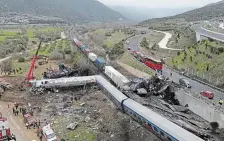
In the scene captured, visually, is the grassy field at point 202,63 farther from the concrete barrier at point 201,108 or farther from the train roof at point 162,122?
the train roof at point 162,122

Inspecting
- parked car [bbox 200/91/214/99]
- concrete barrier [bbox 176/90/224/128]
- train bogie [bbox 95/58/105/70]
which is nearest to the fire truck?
concrete barrier [bbox 176/90/224/128]

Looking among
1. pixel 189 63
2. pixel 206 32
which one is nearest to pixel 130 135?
pixel 189 63

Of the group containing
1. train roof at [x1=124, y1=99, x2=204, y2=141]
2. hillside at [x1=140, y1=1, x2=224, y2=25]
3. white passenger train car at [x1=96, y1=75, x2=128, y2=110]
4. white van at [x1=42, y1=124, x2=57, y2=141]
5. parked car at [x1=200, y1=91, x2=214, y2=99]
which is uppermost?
train roof at [x1=124, y1=99, x2=204, y2=141]

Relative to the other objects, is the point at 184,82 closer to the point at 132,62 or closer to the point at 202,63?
the point at 202,63

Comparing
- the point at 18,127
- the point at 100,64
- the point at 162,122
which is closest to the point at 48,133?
the point at 18,127

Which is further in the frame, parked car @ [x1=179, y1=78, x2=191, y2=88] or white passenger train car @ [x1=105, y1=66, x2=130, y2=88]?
white passenger train car @ [x1=105, y1=66, x2=130, y2=88]

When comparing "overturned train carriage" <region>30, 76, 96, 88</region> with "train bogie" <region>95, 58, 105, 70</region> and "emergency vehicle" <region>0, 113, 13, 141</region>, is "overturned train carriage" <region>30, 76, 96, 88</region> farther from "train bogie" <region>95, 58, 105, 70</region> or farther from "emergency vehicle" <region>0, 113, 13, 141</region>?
"emergency vehicle" <region>0, 113, 13, 141</region>

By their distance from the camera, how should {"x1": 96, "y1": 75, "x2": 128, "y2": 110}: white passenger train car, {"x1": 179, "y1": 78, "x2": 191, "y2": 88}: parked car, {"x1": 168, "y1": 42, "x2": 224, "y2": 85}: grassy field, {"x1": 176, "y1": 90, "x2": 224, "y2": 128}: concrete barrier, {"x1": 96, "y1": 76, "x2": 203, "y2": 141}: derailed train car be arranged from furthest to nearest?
{"x1": 168, "y1": 42, "x2": 224, "y2": 85}: grassy field → {"x1": 179, "y1": 78, "x2": 191, "y2": 88}: parked car → {"x1": 96, "y1": 75, "x2": 128, "y2": 110}: white passenger train car → {"x1": 176, "y1": 90, "x2": 224, "y2": 128}: concrete barrier → {"x1": 96, "y1": 76, "x2": 203, "y2": 141}: derailed train car

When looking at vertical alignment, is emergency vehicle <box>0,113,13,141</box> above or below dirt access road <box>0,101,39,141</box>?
above
